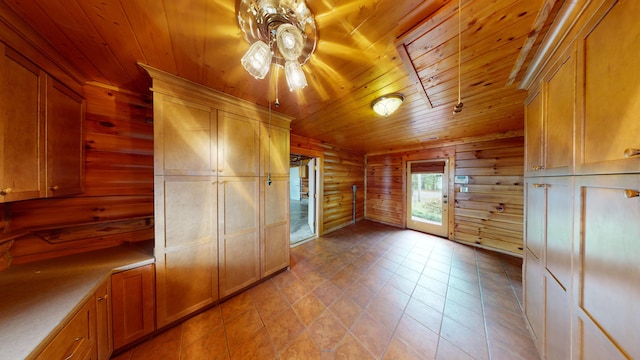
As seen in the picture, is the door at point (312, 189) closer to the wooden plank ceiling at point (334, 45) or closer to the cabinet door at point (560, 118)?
the wooden plank ceiling at point (334, 45)

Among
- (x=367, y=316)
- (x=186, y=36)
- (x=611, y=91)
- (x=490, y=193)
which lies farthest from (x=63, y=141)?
(x=490, y=193)

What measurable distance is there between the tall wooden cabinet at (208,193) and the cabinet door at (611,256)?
243 cm

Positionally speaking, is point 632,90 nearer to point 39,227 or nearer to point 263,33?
point 263,33

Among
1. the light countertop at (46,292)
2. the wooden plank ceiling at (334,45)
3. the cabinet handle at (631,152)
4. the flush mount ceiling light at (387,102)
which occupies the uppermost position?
the wooden plank ceiling at (334,45)

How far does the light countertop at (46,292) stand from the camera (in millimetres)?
786

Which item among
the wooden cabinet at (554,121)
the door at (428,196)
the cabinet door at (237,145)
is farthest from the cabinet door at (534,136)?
the cabinet door at (237,145)

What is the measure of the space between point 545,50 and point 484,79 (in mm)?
403

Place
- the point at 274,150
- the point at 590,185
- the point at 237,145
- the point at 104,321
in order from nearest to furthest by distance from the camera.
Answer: the point at 590,185, the point at 104,321, the point at 237,145, the point at 274,150

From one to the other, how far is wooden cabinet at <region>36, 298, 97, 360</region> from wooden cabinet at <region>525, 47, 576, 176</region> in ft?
9.47

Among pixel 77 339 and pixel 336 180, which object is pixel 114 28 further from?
pixel 336 180

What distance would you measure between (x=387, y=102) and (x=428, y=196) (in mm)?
3179

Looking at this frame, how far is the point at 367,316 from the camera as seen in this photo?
1.73 meters

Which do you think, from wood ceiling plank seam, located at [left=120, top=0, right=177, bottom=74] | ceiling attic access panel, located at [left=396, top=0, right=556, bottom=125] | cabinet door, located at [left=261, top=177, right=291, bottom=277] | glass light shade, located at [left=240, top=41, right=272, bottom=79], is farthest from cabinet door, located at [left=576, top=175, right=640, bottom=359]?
cabinet door, located at [left=261, top=177, right=291, bottom=277]

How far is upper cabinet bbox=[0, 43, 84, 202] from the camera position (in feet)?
3.18
